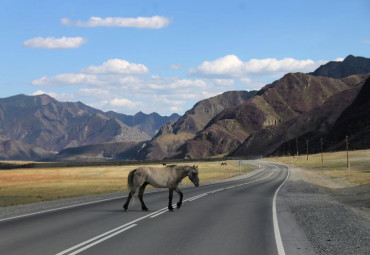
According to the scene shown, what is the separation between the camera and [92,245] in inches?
444

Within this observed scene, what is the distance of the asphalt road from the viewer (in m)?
10.9

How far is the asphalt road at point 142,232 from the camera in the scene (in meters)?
10.9

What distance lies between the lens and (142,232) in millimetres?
13367

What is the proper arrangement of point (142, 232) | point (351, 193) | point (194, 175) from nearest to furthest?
point (142, 232)
point (194, 175)
point (351, 193)

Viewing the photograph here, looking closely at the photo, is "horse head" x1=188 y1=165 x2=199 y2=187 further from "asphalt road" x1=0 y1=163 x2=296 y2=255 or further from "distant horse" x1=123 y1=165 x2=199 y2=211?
"asphalt road" x1=0 y1=163 x2=296 y2=255

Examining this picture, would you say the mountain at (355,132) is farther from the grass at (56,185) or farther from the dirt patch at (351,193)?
the dirt patch at (351,193)

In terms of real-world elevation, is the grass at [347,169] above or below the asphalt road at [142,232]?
below

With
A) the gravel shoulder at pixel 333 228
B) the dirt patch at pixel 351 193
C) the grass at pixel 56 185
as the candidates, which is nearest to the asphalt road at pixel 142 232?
the gravel shoulder at pixel 333 228

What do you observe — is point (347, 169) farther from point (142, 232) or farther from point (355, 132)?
point (355, 132)

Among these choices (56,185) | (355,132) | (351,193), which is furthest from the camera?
(355,132)

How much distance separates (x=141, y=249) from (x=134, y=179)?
752 centimetres

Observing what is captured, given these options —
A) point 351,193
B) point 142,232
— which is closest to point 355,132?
point 351,193

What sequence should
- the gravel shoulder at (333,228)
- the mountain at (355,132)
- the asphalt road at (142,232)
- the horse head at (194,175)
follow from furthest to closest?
the mountain at (355,132)
the horse head at (194,175)
the gravel shoulder at (333,228)
the asphalt road at (142,232)

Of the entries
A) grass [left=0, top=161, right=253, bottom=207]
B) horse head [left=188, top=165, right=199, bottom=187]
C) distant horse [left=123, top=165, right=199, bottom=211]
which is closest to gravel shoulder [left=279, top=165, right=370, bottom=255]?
horse head [left=188, top=165, right=199, bottom=187]
